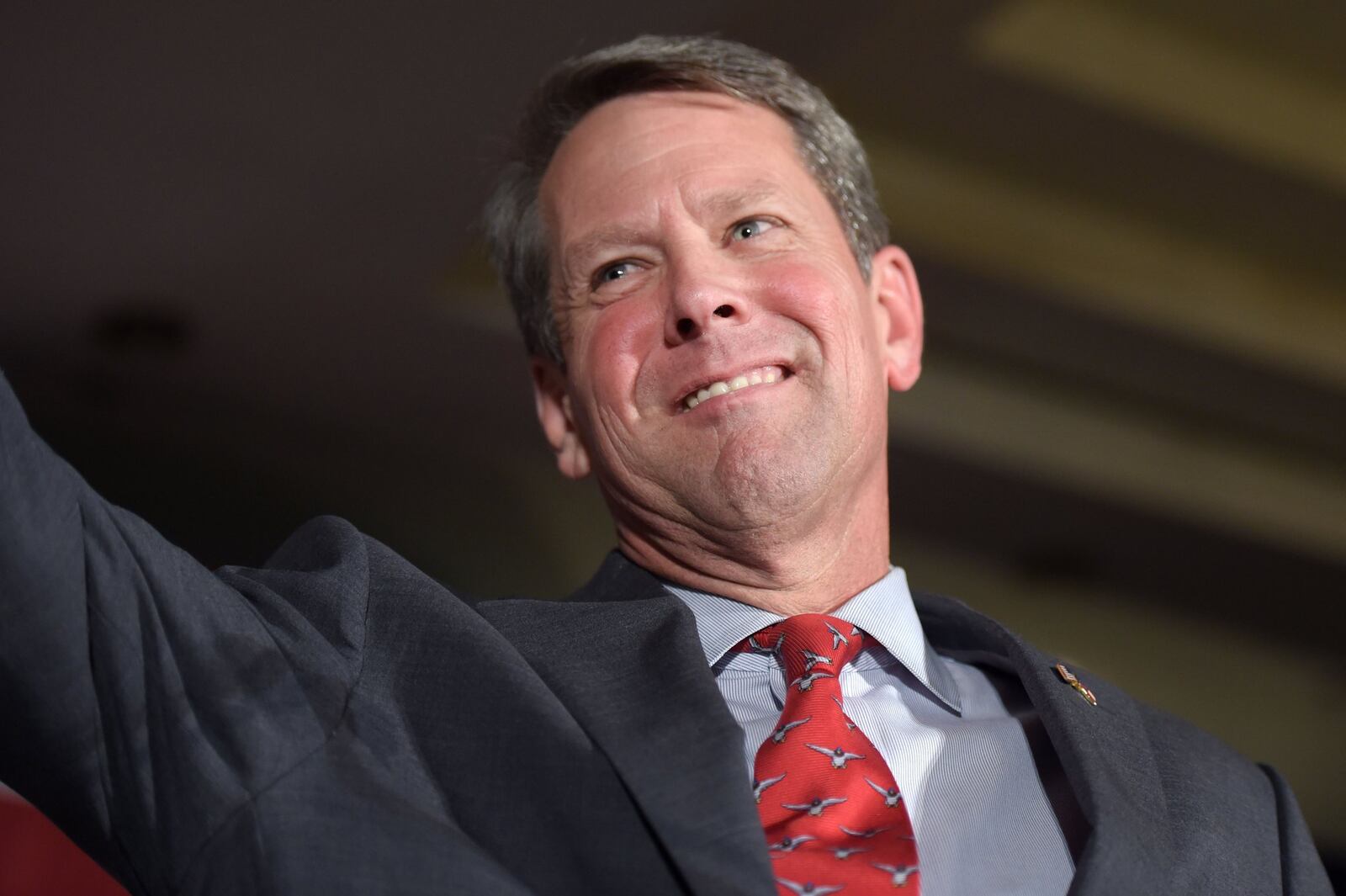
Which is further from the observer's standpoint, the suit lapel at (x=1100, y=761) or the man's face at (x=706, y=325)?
the man's face at (x=706, y=325)

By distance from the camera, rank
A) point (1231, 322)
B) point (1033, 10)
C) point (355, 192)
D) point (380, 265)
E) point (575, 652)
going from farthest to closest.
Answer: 1. point (1231, 322)
2. point (380, 265)
3. point (355, 192)
4. point (1033, 10)
5. point (575, 652)

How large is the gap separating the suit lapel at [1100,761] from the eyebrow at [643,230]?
50 cm

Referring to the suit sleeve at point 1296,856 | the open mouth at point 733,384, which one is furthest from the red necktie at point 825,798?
the suit sleeve at point 1296,856

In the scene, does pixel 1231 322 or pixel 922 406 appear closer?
pixel 1231 322

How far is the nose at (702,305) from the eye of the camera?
5.45 feet

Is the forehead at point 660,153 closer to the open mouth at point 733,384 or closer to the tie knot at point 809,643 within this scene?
the open mouth at point 733,384

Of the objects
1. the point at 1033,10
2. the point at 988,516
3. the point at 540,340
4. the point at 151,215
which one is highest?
the point at 1033,10

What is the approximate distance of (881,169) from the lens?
3.83 metres

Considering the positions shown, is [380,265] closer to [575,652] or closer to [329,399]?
[329,399]

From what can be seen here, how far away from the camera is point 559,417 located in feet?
6.43

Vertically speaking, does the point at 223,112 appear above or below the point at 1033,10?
below

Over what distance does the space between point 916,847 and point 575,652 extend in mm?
348

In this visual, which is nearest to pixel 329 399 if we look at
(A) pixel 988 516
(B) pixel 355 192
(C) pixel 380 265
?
(C) pixel 380 265

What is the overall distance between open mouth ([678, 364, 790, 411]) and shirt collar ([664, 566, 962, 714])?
201 mm
